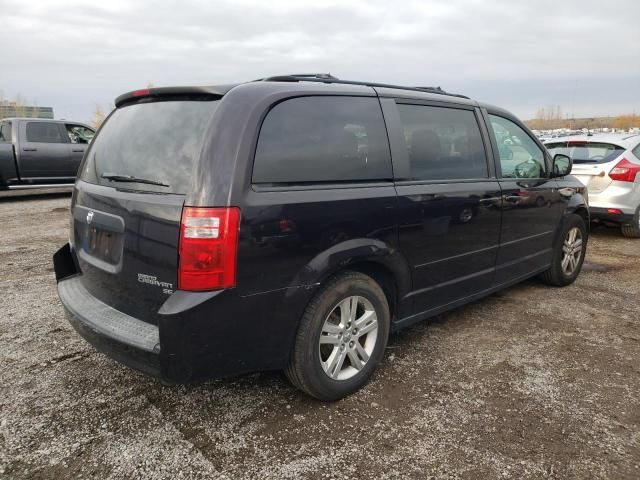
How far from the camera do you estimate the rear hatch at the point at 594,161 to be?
→ 22.9 feet

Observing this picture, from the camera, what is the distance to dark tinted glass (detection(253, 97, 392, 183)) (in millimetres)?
2377

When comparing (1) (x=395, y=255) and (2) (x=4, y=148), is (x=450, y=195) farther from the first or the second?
(2) (x=4, y=148)

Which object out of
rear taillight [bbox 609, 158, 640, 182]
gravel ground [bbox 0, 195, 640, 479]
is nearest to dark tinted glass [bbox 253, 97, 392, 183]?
gravel ground [bbox 0, 195, 640, 479]

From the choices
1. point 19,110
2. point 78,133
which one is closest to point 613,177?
point 78,133

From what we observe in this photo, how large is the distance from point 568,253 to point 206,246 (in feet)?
13.3

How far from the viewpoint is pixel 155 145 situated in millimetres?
2471

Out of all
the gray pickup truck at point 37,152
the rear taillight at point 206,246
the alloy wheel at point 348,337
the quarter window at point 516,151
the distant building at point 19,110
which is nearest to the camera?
the rear taillight at point 206,246

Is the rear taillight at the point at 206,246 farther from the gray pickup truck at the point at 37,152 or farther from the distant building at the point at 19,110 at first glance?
the distant building at the point at 19,110

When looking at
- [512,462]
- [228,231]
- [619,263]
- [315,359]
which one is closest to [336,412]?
[315,359]

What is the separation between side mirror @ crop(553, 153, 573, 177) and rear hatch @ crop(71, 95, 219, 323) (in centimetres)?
338

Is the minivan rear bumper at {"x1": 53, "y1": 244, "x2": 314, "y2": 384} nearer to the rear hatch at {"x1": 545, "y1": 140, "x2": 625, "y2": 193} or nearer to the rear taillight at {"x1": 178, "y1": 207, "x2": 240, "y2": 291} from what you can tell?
the rear taillight at {"x1": 178, "y1": 207, "x2": 240, "y2": 291}

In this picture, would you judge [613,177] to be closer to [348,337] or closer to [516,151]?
[516,151]

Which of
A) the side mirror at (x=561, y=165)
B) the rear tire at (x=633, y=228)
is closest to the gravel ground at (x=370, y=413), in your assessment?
the side mirror at (x=561, y=165)

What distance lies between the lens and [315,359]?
2582mm
